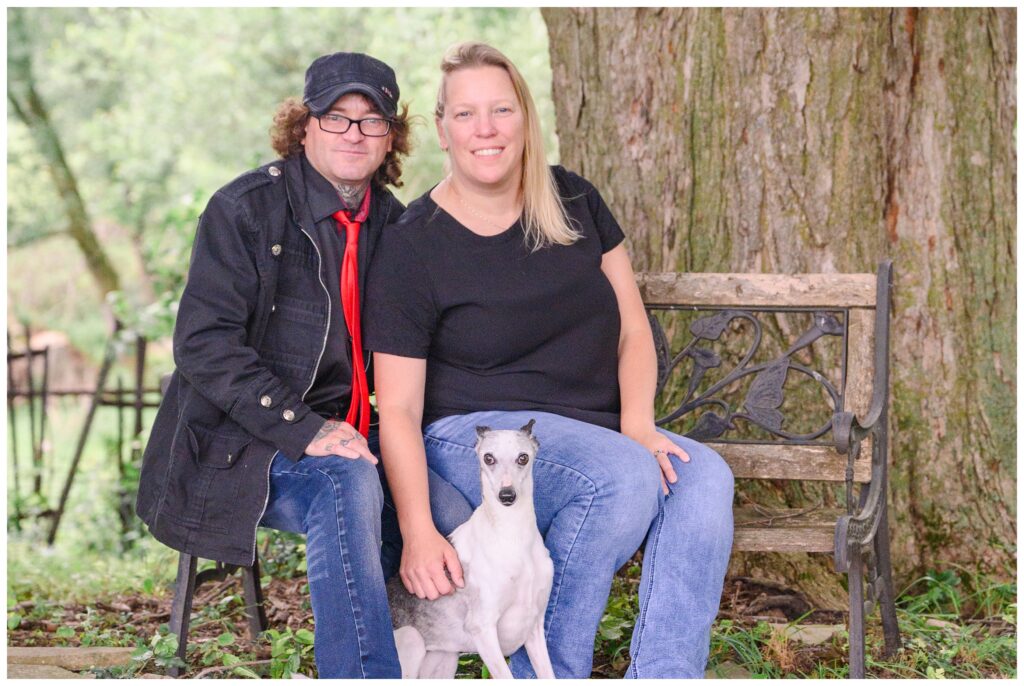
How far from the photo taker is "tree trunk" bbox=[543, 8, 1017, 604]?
4.12 metres

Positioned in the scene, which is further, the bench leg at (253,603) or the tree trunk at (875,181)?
the tree trunk at (875,181)

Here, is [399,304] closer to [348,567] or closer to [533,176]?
[533,176]

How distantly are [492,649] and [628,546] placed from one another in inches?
18.7

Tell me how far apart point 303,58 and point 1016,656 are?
400 inches

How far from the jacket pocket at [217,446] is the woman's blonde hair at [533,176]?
1071 mm

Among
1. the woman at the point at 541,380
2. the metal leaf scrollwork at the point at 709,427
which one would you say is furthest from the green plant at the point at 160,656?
the metal leaf scrollwork at the point at 709,427

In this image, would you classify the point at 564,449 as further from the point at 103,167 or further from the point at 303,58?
the point at 103,167

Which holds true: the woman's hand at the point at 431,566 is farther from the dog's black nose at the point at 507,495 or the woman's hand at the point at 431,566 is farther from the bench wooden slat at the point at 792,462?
the bench wooden slat at the point at 792,462

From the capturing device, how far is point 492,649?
9.16 ft

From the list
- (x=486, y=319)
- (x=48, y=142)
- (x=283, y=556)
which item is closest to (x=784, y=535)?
(x=486, y=319)

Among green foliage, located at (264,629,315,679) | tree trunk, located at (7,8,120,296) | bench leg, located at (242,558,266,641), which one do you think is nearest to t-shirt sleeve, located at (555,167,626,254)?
green foliage, located at (264,629,315,679)

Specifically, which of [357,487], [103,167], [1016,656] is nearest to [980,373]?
[1016,656]

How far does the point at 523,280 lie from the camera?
10.6ft

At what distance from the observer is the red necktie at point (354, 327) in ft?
10.6
